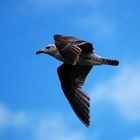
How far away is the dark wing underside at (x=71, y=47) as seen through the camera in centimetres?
1569

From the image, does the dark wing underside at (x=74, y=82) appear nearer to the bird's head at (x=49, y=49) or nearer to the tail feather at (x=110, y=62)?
the bird's head at (x=49, y=49)

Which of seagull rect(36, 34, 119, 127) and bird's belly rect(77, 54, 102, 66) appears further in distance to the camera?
bird's belly rect(77, 54, 102, 66)

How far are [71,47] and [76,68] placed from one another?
2992 mm

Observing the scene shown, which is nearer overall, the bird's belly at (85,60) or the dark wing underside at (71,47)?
the dark wing underside at (71,47)

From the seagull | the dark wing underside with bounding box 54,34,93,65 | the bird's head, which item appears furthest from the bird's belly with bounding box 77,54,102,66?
the bird's head

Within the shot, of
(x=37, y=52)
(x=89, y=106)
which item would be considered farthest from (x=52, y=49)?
(x=89, y=106)

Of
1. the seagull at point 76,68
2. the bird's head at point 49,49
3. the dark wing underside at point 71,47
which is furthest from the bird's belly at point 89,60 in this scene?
the bird's head at point 49,49

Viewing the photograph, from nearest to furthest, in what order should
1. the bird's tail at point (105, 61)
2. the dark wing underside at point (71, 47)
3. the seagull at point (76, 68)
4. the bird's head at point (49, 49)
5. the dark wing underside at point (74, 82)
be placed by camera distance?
the dark wing underside at point (71, 47) < the seagull at point (76, 68) < the bird's tail at point (105, 61) < the bird's head at point (49, 49) < the dark wing underside at point (74, 82)

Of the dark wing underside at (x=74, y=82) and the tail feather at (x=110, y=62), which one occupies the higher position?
the dark wing underside at (x=74, y=82)

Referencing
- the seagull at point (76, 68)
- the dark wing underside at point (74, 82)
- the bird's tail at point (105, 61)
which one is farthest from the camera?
the dark wing underside at point (74, 82)

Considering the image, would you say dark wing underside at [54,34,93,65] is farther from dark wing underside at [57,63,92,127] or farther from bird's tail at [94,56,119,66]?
dark wing underside at [57,63,92,127]

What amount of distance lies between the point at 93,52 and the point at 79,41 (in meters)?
0.84

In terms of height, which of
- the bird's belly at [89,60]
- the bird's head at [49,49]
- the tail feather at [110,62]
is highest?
the bird's head at [49,49]

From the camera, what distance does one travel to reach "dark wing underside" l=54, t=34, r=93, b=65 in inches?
618
